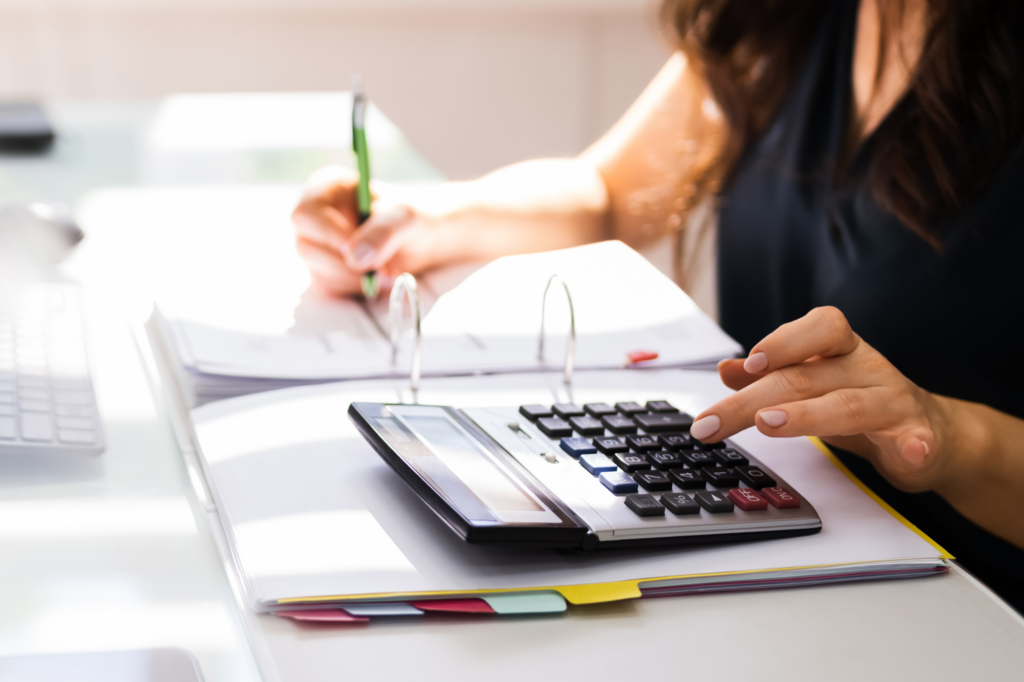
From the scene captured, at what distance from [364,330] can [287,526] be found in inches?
11.8

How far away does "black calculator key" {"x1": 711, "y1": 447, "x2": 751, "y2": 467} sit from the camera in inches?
19.4

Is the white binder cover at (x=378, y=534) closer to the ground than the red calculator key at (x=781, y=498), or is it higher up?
closer to the ground

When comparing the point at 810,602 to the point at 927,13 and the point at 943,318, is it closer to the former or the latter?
the point at 943,318

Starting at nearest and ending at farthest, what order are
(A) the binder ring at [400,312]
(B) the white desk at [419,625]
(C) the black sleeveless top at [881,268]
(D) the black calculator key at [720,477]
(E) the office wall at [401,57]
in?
(B) the white desk at [419,625] < (D) the black calculator key at [720,477] < (A) the binder ring at [400,312] < (C) the black sleeveless top at [881,268] < (E) the office wall at [401,57]

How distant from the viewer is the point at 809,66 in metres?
0.97

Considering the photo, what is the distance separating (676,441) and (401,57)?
195 cm

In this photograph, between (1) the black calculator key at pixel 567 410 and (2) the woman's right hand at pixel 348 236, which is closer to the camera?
(1) the black calculator key at pixel 567 410

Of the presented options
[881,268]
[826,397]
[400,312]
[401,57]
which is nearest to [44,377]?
[400,312]

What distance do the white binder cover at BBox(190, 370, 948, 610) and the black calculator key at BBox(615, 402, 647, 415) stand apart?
62 mm

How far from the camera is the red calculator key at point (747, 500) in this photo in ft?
1.49

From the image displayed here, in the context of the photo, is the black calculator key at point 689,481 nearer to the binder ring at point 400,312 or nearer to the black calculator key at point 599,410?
the black calculator key at point 599,410

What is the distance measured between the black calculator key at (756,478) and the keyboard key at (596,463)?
0.06 meters

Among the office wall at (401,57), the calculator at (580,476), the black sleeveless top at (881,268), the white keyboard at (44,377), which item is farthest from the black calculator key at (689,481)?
the office wall at (401,57)

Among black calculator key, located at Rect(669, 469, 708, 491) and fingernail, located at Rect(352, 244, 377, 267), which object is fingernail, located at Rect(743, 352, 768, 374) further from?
fingernail, located at Rect(352, 244, 377, 267)
